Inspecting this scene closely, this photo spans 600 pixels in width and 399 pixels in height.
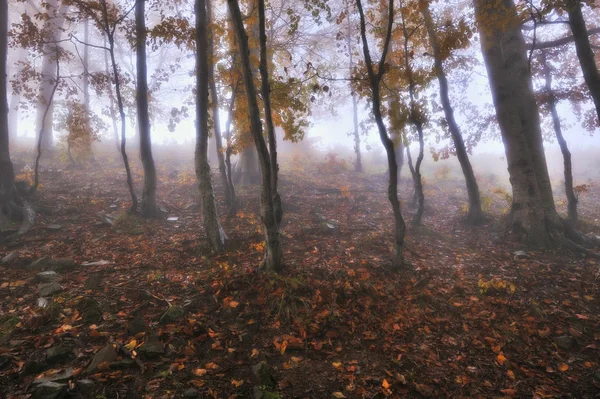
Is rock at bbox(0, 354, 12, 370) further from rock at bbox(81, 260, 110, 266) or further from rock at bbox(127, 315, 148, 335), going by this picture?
rock at bbox(81, 260, 110, 266)

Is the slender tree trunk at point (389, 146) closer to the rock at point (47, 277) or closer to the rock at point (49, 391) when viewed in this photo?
the rock at point (49, 391)

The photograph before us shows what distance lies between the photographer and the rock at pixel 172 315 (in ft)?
15.3

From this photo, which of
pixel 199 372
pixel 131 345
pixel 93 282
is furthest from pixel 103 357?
pixel 93 282

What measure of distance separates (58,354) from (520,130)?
11.6 m

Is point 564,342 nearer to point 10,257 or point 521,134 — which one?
point 521,134

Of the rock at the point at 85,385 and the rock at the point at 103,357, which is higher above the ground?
the rock at the point at 103,357

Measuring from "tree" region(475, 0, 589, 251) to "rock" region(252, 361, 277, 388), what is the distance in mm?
8317

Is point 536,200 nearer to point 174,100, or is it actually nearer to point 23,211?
point 23,211

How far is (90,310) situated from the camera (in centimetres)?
466

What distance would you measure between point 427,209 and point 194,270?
33.7 feet

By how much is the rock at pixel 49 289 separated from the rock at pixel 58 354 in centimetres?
185

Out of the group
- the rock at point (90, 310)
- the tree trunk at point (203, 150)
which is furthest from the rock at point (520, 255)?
the rock at point (90, 310)

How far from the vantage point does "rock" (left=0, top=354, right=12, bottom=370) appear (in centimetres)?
344

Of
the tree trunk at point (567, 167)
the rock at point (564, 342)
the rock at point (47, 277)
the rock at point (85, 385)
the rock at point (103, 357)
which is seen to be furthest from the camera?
the tree trunk at point (567, 167)
